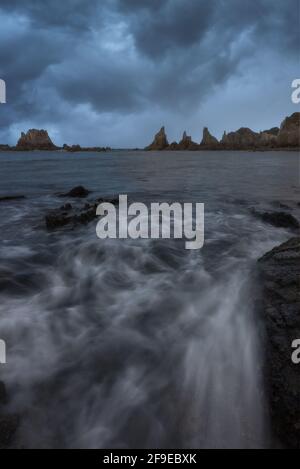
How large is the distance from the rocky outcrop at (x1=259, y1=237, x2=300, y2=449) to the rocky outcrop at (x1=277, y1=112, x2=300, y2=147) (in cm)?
14537

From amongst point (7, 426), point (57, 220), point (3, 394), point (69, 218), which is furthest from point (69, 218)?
point (7, 426)

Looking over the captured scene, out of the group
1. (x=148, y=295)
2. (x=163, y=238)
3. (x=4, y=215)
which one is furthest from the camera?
(x=4, y=215)

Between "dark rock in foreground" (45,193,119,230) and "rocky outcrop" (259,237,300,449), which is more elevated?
"dark rock in foreground" (45,193,119,230)

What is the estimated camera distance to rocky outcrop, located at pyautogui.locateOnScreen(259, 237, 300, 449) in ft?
8.57

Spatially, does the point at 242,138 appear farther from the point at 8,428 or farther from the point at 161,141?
the point at 8,428

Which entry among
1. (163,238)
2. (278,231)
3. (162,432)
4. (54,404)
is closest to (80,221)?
(163,238)

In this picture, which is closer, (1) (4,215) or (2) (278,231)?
(2) (278,231)

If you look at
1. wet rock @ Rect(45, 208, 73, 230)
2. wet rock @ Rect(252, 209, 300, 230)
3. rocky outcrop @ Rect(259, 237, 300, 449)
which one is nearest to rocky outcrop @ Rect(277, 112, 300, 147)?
wet rock @ Rect(252, 209, 300, 230)

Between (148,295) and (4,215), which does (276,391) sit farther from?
(4,215)

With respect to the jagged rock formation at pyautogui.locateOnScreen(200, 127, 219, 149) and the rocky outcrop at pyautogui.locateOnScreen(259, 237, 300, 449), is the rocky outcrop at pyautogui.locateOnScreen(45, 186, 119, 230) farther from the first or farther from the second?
the jagged rock formation at pyautogui.locateOnScreen(200, 127, 219, 149)

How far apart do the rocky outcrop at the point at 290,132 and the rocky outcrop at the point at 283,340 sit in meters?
145

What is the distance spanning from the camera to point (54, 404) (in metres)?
3.10

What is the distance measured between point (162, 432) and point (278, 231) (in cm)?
756

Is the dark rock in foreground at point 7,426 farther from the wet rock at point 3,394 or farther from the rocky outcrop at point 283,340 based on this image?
the rocky outcrop at point 283,340
